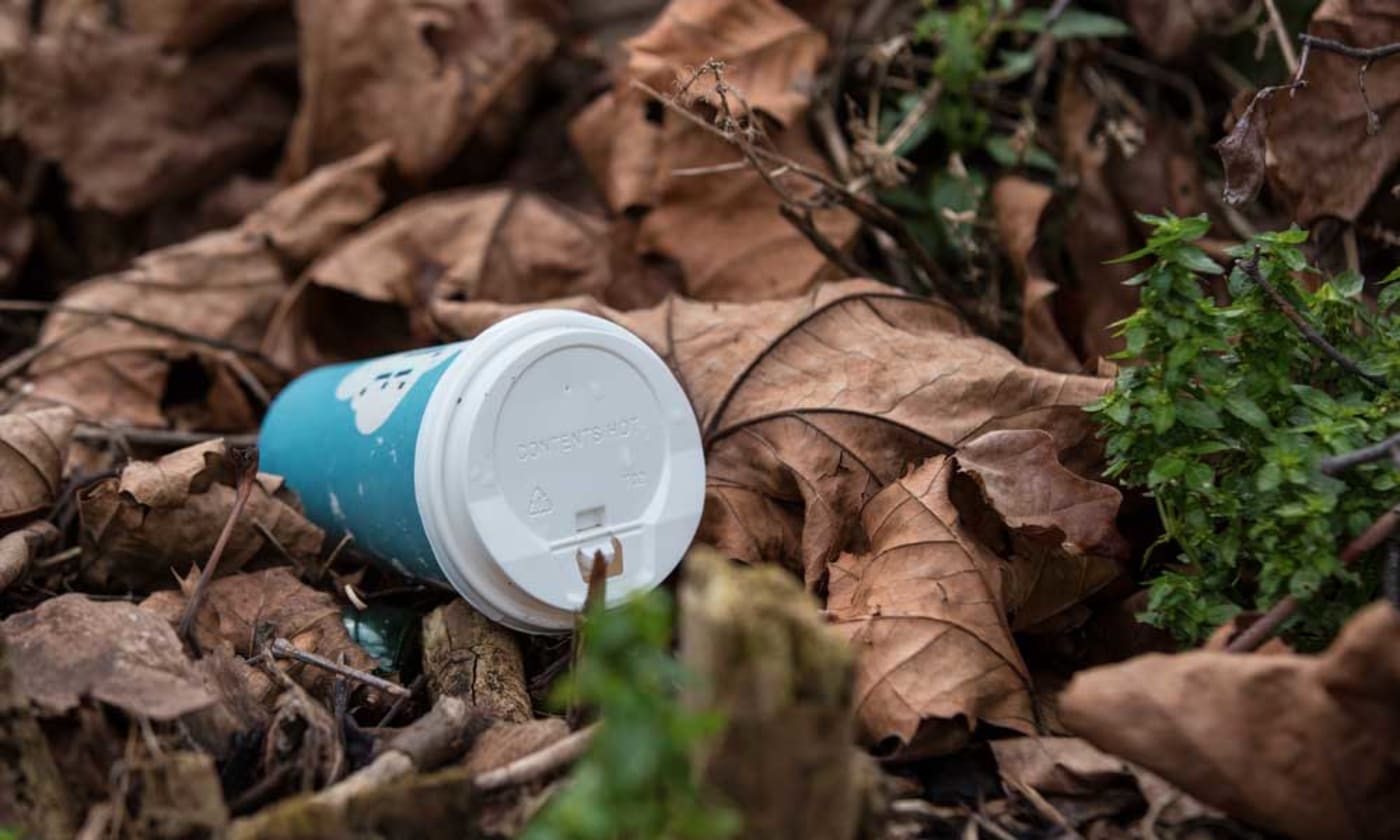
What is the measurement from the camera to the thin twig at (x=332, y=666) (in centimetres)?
164

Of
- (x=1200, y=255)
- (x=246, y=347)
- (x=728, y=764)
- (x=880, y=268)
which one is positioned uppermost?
(x=1200, y=255)

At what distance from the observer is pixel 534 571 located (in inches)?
69.3

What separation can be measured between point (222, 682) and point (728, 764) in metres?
0.75

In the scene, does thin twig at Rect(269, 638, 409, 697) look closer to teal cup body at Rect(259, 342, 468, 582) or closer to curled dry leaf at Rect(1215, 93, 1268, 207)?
teal cup body at Rect(259, 342, 468, 582)

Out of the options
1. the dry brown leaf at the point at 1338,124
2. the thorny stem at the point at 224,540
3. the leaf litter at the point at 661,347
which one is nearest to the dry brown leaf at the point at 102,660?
the leaf litter at the point at 661,347

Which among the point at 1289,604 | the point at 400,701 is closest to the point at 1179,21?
the point at 1289,604

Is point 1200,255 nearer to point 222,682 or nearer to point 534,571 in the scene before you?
point 534,571

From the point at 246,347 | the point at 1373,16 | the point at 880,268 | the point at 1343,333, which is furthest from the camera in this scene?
the point at 246,347

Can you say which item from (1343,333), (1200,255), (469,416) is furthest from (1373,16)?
(469,416)

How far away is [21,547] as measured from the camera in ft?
6.39

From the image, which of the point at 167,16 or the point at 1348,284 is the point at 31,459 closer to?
the point at 167,16

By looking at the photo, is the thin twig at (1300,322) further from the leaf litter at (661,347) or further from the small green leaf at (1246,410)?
the leaf litter at (661,347)

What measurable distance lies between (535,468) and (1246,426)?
90 cm

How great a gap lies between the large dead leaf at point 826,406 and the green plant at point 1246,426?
0.28m
